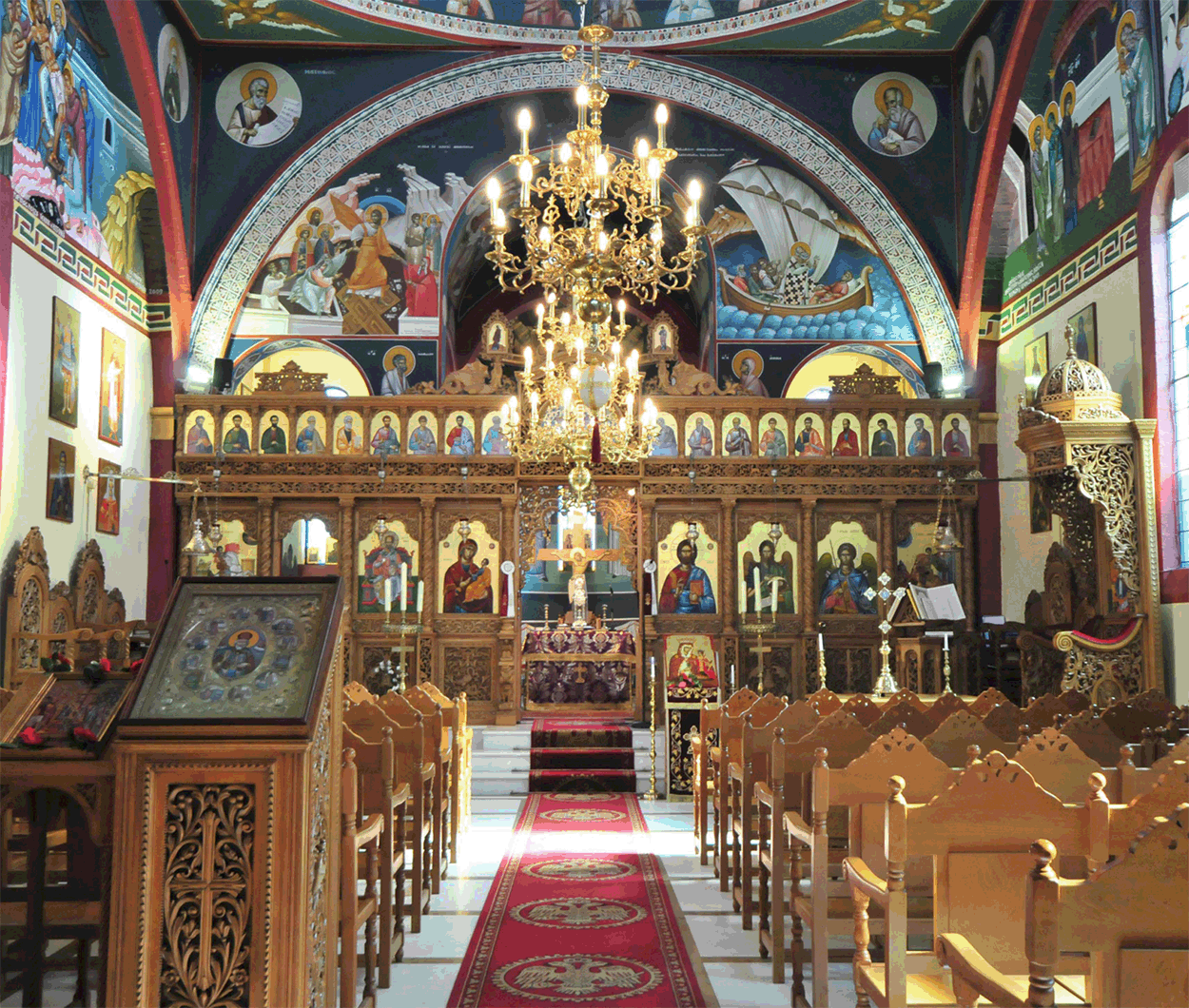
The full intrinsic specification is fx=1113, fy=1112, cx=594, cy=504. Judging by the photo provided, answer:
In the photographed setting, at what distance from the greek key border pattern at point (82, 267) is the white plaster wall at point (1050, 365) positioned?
10.2 metres

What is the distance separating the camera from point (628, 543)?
13711mm

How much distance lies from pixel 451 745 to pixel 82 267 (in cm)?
719

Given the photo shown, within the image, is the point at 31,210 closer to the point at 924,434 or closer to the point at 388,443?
the point at 388,443

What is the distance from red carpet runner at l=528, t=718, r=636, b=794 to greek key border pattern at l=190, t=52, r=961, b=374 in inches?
260

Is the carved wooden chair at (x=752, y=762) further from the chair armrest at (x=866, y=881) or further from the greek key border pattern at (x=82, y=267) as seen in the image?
the greek key border pattern at (x=82, y=267)

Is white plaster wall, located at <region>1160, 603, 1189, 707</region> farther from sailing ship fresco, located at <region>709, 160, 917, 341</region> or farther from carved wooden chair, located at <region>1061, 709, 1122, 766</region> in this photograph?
sailing ship fresco, located at <region>709, 160, 917, 341</region>

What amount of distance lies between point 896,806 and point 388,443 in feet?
36.9

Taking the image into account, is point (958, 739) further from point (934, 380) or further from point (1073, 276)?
point (934, 380)

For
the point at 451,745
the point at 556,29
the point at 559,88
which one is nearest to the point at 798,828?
the point at 451,745

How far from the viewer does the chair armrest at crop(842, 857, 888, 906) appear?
126 inches

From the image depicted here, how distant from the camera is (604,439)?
10570 millimetres

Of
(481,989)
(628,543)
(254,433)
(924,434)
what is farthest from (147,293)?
(481,989)

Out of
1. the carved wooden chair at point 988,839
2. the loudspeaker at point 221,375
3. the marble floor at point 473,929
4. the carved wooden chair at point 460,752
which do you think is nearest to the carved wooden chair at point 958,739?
the marble floor at point 473,929

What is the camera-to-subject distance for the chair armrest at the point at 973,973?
89.8 inches
